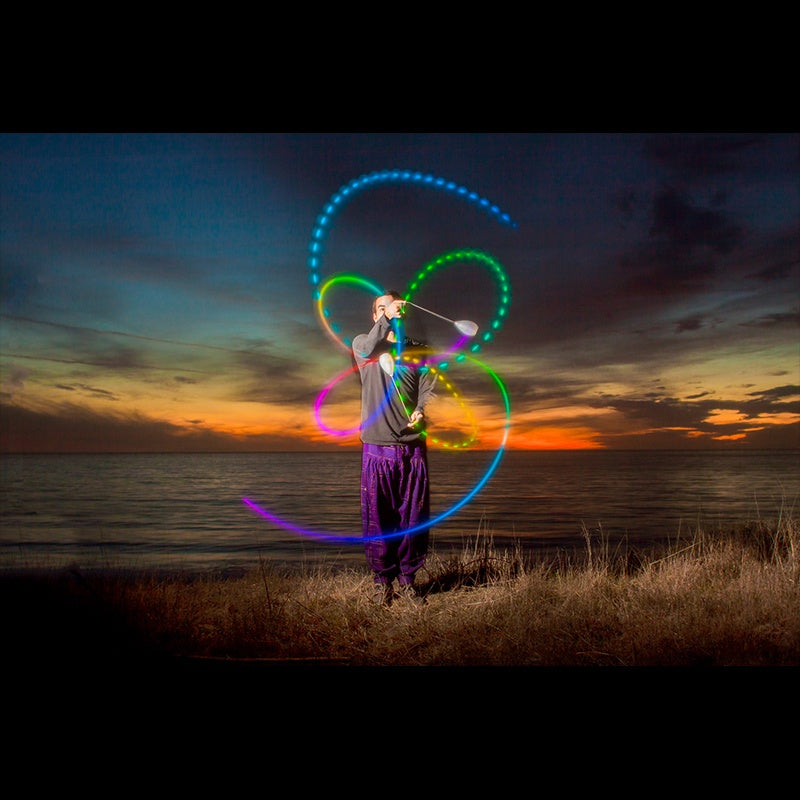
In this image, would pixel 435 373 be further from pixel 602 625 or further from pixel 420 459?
pixel 602 625

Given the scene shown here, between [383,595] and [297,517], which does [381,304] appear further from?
[297,517]

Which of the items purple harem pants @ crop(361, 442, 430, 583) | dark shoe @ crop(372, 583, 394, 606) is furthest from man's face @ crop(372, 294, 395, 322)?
dark shoe @ crop(372, 583, 394, 606)

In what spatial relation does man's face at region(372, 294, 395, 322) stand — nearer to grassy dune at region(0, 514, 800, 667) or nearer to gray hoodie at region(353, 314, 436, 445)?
gray hoodie at region(353, 314, 436, 445)

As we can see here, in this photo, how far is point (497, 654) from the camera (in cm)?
312

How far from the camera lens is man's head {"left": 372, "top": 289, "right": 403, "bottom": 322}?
3.80 metres

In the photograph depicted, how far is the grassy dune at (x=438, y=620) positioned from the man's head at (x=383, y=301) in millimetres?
1722

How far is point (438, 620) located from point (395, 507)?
73cm

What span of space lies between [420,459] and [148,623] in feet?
5.90

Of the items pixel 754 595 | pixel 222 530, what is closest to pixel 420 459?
pixel 754 595

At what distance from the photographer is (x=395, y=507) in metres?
3.87

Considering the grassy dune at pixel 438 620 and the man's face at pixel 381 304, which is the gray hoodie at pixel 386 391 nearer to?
the man's face at pixel 381 304

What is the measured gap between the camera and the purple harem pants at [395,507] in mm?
3785

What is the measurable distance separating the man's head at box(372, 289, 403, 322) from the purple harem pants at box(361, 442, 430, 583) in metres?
0.82

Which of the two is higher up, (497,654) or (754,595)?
(754,595)
